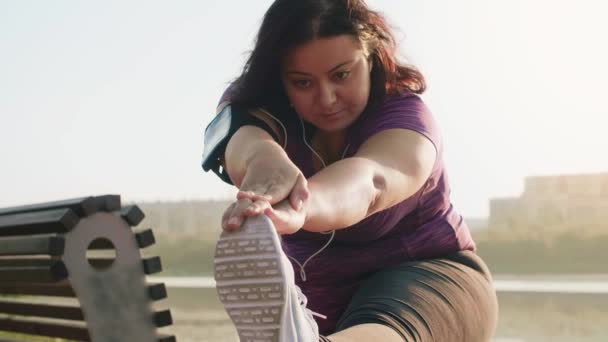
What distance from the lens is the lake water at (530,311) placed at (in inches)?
189

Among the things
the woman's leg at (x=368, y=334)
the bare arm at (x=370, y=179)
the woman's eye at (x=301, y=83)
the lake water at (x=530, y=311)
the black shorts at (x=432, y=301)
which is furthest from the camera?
the lake water at (x=530, y=311)

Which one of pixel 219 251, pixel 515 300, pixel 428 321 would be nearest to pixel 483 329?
pixel 428 321

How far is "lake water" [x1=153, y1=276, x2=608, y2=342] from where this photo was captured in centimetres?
479

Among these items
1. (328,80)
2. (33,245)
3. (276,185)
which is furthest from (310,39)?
(33,245)

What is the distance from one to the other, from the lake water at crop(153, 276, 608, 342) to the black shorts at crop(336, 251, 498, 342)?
2.51 metres

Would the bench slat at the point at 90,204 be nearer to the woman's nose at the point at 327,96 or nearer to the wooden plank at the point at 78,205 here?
the wooden plank at the point at 78,205

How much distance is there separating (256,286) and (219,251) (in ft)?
0.23

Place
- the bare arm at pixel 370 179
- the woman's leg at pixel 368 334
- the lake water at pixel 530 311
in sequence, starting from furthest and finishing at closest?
the lake water at pixel 530 311 < the woman's leg at pixel 368 334 < the bare arm at pixel 370 179

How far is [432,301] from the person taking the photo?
1782mm

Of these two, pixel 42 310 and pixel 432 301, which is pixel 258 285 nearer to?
pixel 42 310

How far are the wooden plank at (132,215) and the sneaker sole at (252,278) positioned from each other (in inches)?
4.4

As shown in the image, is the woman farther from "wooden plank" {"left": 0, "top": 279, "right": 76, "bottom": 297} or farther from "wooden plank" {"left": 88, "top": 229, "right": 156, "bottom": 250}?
"wooden plank" {"left": 0, "top": 279, "right": 76, "bottom": 297}

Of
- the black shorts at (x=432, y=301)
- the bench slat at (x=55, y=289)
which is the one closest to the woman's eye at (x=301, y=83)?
the black shorts at (x=432, y=301)

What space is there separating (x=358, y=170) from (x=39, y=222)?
0.52m
